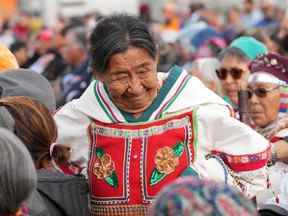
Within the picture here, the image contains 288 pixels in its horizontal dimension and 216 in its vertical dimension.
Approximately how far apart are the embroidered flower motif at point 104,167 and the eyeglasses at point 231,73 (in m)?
2.82

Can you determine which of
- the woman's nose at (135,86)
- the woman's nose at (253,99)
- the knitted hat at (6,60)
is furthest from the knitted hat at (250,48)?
the woman's nose at (135,86)

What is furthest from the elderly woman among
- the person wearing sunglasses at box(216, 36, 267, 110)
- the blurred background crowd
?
the person wearing sunglasses at box(216, 36, 267, 110)

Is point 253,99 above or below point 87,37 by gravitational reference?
below

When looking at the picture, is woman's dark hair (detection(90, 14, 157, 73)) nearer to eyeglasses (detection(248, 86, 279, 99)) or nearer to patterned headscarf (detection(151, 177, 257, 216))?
patterned headscarf (detection(151, 177, 257, 216))

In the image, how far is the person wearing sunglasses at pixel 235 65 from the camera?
7000 millimetres

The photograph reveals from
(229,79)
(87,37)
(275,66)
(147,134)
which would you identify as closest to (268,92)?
(275,66)

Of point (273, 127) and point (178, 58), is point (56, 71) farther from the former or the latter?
point (273, 127)

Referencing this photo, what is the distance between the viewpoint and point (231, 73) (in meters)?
7.08

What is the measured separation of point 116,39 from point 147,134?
0.41 meters

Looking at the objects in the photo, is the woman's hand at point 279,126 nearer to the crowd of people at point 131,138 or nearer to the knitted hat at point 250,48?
the crowd of people at point 131,138

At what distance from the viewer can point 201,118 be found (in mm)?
4301

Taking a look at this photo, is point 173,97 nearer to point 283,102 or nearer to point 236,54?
point 283,102

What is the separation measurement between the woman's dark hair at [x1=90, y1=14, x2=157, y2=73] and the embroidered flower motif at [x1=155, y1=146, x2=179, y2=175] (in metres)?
0.39

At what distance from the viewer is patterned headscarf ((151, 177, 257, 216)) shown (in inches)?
112
